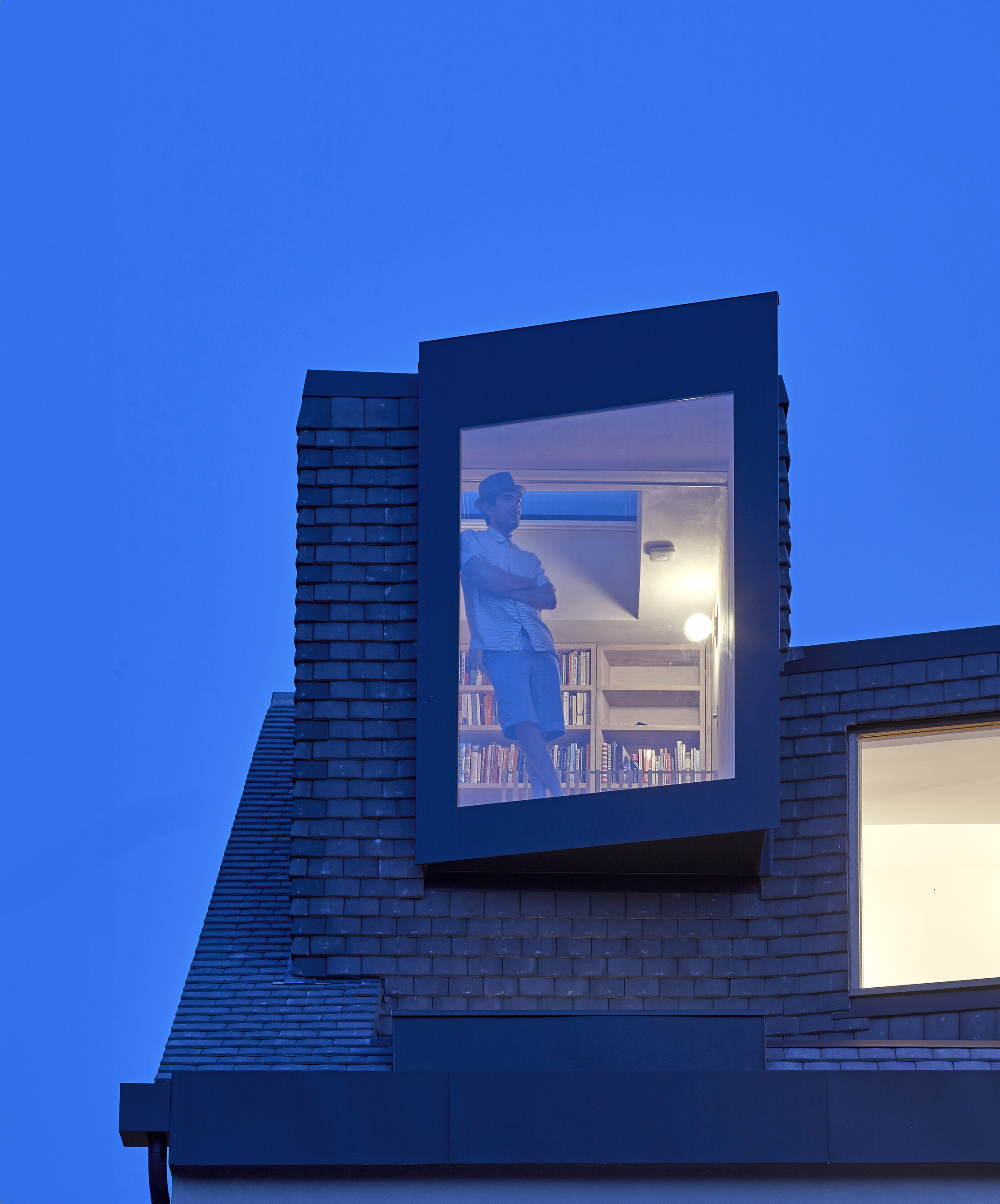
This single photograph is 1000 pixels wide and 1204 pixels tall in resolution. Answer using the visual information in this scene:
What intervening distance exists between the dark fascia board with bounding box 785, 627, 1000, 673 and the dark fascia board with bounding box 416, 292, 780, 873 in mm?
Result: 849

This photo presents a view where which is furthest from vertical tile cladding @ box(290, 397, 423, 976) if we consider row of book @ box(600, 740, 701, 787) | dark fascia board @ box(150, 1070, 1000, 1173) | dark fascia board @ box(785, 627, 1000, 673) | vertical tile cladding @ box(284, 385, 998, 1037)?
dark fascia board @ box(785, 627, 1000, 673)

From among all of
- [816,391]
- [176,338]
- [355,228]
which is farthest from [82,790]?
[816,391]

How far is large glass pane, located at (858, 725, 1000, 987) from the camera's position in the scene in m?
9.10

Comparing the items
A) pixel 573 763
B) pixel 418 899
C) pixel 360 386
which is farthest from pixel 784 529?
pixel 418 899

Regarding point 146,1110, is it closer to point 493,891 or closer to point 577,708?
point 493,891

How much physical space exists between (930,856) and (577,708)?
2343 mm

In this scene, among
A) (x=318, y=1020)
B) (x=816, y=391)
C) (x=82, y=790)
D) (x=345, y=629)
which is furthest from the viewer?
(x=816, y=391)

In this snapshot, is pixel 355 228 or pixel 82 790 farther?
pixel 355 228

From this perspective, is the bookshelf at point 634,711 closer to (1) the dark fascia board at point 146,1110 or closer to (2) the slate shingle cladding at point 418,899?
(2) the slate shingle cladding at point 418,899

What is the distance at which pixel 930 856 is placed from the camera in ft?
30.7

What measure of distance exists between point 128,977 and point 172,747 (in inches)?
693

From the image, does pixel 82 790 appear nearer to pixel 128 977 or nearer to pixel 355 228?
pixel 128 977

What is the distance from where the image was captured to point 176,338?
132 m

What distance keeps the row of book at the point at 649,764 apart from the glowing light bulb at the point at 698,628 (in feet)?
1.89
